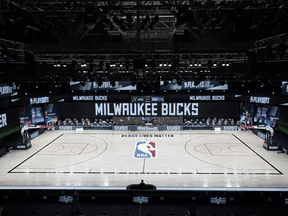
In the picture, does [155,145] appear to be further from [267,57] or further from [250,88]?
[250,88]

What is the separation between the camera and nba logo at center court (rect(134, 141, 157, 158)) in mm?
16219

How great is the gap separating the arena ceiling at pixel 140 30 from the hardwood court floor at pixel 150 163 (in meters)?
6.31

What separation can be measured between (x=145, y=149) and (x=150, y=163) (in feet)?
10.1

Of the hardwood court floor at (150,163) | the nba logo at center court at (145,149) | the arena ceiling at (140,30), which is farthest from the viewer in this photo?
the nba logo at center court at (145,149)

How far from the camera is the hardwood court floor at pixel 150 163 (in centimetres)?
1183

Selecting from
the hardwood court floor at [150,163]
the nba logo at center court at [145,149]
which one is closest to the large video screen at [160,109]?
the hardwood court floor at [150,163]

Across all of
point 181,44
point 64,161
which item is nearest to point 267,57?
point 181,44

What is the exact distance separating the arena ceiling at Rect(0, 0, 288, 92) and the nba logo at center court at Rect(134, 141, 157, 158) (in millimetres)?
6525

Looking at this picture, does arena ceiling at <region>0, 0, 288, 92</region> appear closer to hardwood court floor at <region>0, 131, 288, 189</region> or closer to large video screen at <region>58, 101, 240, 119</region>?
large video screen at <region>58, 101, 240, 119</region>

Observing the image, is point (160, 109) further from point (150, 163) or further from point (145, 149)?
point (150, 163)

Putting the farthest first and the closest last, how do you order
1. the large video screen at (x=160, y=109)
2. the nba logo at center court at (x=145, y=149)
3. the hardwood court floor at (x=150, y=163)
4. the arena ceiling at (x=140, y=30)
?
the large video screen at (x=160, y=109)
the nba logo at center court at (x=145, y=149)
the hardwood court floor at (x=150, y=163)
the arena ceiling at (x=140, y=30)

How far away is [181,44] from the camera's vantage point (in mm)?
13984

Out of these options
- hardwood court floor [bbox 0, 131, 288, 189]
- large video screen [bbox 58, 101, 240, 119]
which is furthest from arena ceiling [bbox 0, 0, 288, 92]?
hardwood court floor [bbox 0, 131, 288, 189]

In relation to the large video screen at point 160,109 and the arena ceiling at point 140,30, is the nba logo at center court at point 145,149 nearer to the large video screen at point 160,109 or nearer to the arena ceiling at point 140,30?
the arena ceiling at point 140,30
